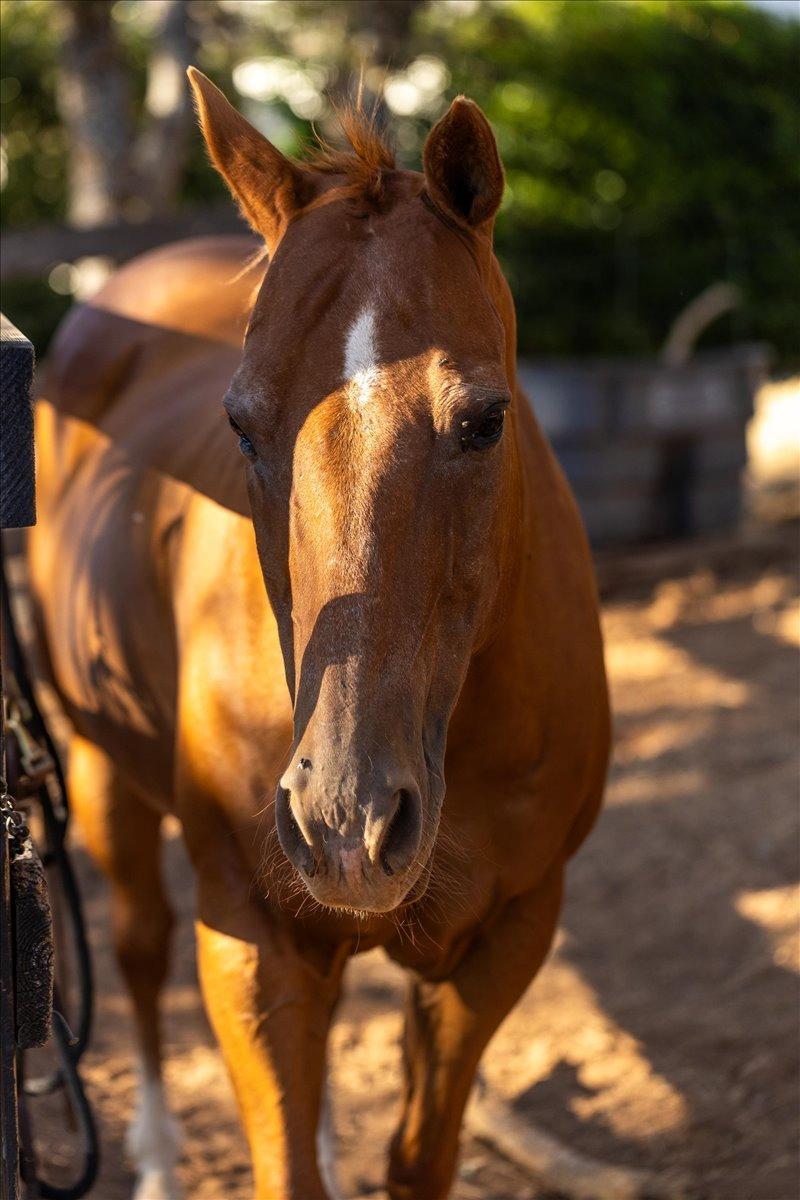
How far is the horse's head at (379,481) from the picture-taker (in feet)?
5.40

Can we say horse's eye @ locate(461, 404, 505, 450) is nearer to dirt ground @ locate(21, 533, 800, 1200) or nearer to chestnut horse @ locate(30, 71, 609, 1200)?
chestnut horse @ locate(30, 71, 609, 1200)

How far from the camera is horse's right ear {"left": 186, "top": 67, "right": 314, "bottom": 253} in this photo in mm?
2104

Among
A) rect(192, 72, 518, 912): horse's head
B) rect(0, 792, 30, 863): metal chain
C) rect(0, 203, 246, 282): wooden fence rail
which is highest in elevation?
rect(0, 203, 246, 282): wooden fence rail

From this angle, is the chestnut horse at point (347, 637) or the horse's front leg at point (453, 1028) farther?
the horse's front leg at point (453, 1028)

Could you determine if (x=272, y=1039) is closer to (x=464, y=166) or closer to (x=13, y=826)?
(x=13, y=826)

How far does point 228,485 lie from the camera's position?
2.56m

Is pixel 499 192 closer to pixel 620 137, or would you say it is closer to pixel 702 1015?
pixel 702 1015

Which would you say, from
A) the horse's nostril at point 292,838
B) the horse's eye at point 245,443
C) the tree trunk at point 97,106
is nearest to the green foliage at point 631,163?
the tree trunk at point 97,106

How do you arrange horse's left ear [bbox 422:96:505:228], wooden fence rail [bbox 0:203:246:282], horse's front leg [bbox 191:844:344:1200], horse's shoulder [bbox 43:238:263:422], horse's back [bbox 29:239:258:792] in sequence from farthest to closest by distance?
wooden fence rail [bbox 0:203:246:282] → horse's shoulder [bbox 43:238:263:422] → horse's back [bbox 29:239:258:792] → horse's front leg [bbox 191:844:344:1200] → horse's left ear [bbox 422:96:505:228]

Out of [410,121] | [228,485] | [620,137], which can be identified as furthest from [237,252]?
[620,137]

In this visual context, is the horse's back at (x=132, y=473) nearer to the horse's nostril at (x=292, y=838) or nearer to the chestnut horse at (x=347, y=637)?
the chestnut horse at (x=347, y=637)

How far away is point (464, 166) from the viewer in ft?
6.55

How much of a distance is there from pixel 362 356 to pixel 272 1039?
3.88ft

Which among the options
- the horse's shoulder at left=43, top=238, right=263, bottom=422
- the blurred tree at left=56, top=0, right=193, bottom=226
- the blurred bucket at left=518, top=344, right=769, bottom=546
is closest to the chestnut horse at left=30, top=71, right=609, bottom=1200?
the horse's shoulder at left=43, top=238, right=263, bottom=422
